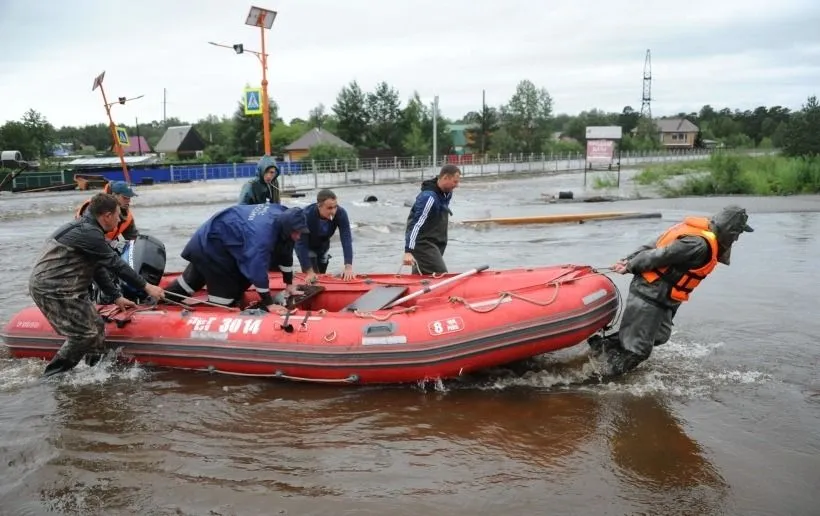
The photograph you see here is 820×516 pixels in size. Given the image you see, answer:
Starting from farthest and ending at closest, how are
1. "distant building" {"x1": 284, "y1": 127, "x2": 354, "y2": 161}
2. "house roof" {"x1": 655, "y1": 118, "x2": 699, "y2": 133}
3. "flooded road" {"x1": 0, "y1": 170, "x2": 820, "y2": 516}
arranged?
"house roof" {"x1": 655, "y1": 118, "x2": 699, "y2": 133} < "distant building" {"x1": 284, "y1": 127, "x2": 354, "y2": 161} < "flooded road" {"x1": 0, "y1": 170, "x2": 820, "y2": 516}

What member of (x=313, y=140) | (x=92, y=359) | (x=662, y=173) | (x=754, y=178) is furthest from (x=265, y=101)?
(x=313, y=140)

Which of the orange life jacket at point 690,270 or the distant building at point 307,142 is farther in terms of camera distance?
the distant building at point 307,142

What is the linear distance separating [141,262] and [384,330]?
8.81ft

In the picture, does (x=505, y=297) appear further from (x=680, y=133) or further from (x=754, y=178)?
(x=680, y=133)

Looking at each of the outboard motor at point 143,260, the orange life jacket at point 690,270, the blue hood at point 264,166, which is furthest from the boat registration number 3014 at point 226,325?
the orange life jacket at point 690,270

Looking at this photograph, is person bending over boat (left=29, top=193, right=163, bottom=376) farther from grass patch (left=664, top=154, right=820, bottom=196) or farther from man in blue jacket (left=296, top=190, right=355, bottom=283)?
grass patch (left=664, top=154, right=820, bottom=196)

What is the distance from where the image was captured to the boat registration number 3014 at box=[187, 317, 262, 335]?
5.47 m

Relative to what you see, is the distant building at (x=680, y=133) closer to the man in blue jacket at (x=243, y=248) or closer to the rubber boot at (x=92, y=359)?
the man in blue jacket at (x=243, y=248)

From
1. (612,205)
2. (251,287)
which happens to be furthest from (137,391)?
(612,205)

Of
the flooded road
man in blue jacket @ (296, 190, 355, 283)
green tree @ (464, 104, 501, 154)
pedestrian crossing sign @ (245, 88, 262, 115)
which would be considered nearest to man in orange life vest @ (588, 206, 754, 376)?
the flooded road

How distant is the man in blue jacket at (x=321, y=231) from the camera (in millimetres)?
6145

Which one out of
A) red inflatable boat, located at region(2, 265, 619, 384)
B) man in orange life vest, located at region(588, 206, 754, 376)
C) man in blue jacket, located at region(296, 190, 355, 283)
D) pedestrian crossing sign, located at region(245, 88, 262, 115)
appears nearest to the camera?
man in orange life vest, located at region(588, 206, 754, 376)

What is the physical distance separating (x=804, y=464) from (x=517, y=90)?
67958mm

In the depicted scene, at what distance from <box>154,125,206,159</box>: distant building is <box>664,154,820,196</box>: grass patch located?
154 feet
